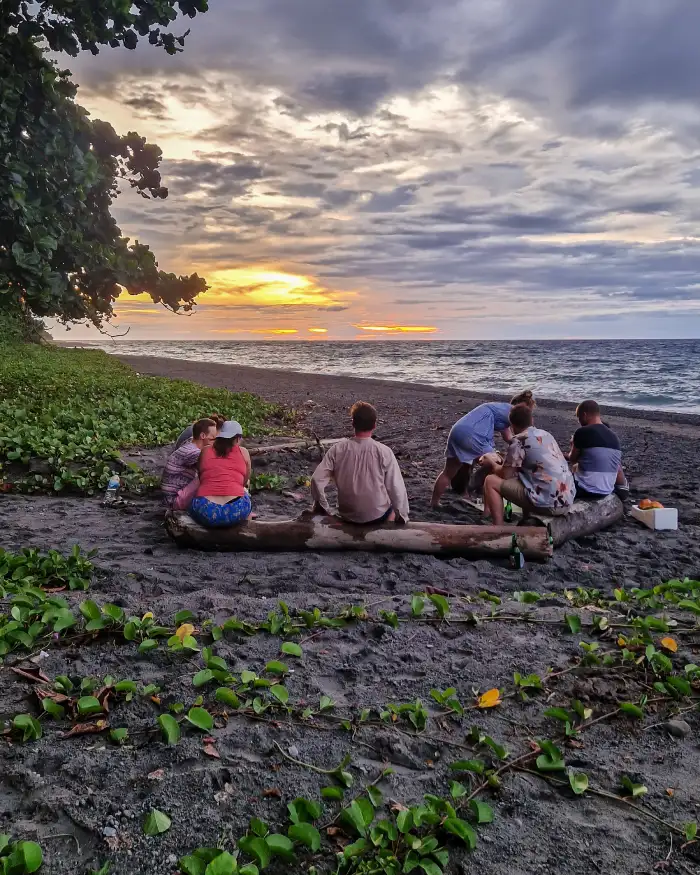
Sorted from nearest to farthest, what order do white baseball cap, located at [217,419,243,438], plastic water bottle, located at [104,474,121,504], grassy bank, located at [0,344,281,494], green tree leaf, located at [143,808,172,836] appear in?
Result: green tree leaf, located at [143,808,172,836] → white baseball cap, located at [217,419,243,438] → plastic water bottle, located at [104,474,121,504] → grassy bank, located at [0,344,281,494]

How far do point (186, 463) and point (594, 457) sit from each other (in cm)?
504

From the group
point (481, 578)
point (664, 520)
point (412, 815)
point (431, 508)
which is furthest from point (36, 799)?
point (664, 520)

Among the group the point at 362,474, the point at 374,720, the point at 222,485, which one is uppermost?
the point at 362,474

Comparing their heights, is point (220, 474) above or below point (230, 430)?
below

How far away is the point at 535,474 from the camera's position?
7.66 m

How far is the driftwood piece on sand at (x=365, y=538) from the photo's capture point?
6973 millimetres

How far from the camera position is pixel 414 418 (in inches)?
762

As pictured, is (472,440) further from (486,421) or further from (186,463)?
(186,463)

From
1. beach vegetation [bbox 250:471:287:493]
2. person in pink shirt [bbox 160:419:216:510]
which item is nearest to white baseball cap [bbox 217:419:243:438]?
person in pink shirt [bbox 160:419:216:510]

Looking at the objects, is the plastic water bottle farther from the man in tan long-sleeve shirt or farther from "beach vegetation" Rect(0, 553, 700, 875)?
"beach vegetation" Rect(0, 553, 700, 875)

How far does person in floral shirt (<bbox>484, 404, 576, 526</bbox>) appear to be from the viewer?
25.0 ft

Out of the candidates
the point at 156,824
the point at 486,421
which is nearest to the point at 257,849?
the point at 156,824

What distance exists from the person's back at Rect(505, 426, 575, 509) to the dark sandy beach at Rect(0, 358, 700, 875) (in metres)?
0.62

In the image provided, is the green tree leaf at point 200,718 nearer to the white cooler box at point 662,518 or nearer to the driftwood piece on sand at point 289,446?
the white cooler box at point 662,518
